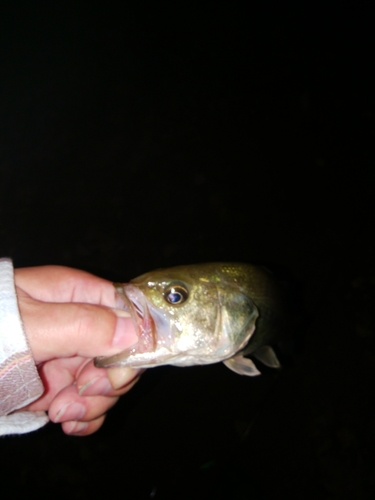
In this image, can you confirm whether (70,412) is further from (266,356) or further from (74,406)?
(266,356)

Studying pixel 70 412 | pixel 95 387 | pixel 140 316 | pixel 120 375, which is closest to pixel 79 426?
pixel 70 412

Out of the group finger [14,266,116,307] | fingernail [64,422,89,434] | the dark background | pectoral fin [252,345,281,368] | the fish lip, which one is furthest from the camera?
the dark background

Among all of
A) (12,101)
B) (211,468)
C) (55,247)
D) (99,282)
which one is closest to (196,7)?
(12,101)

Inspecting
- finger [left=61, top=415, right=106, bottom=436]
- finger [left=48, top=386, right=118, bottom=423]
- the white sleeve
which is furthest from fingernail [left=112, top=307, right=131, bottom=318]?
finger [left=61, top=415, right=106, bottom=436]

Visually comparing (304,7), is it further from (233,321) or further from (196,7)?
(233,321)

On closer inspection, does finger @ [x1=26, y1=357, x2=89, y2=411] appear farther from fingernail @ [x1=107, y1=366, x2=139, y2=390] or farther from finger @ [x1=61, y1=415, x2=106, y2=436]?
fingernail @ [x1=107, y1=366, x2=139, y2=390]

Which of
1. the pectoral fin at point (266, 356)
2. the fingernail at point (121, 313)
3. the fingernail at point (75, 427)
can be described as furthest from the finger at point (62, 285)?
the pectoral fin at point (266, 356)

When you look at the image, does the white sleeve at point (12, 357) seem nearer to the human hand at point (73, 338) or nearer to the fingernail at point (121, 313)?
the human hand at point (73, 338)
